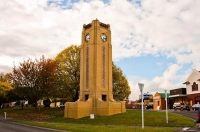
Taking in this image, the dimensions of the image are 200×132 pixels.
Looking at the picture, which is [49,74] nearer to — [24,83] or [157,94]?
[24,83]

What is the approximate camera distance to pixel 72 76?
4719cm

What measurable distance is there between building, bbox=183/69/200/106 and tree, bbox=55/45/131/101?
1519cm

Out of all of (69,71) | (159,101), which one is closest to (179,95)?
(159,101)

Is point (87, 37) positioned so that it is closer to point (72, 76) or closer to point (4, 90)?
point (72, 76)

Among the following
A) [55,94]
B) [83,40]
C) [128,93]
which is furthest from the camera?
[128,93]

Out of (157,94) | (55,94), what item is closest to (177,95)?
(157,94)

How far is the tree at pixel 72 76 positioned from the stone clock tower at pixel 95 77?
8.24 metres

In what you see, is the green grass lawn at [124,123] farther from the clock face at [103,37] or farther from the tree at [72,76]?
the clock face at [103,37]

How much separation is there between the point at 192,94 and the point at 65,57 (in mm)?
28960

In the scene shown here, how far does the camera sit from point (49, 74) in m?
43.0

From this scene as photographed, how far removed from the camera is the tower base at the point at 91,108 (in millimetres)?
34188

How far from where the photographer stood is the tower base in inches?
1346

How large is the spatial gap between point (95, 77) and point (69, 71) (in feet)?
38.7

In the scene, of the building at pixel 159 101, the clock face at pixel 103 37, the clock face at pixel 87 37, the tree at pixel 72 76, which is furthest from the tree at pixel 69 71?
the building at pixel 159 101
